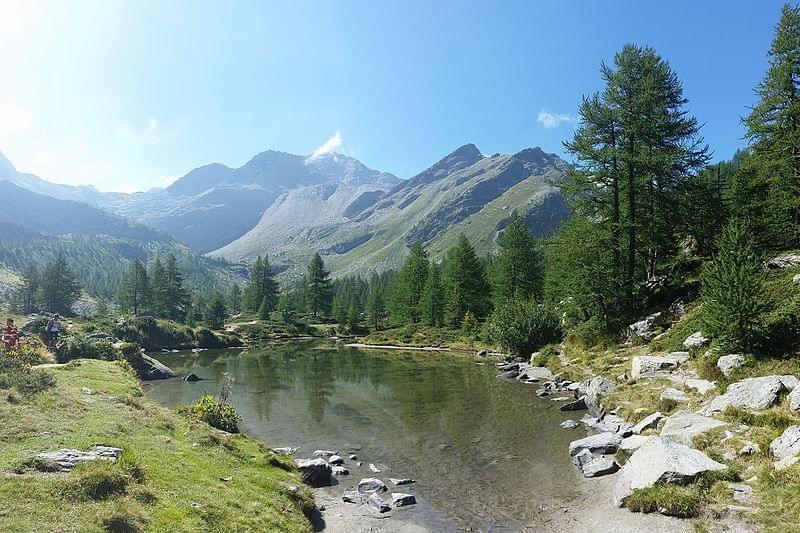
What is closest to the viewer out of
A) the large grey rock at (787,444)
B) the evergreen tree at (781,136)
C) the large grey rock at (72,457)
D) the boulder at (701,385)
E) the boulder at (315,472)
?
the large grey rock at (72,457)

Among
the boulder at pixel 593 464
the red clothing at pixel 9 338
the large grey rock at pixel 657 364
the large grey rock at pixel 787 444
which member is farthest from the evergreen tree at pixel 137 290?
the large grey rock at pixel 787 444

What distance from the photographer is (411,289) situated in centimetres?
10150

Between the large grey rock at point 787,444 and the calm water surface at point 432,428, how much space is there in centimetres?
617

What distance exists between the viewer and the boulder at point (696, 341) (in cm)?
2477

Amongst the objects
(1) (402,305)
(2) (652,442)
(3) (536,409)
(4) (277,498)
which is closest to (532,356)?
(3) (536,409)

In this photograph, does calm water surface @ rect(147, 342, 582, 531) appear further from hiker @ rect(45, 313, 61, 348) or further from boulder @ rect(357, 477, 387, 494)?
hiker @ rect(45, 313, 61, 348)

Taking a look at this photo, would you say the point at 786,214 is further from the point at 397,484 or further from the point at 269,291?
the point at 269,291

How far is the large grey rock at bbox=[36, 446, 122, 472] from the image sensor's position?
12.1m

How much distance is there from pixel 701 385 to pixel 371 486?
15.6 meters

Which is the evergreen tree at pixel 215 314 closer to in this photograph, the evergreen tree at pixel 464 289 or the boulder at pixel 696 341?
the evergreen tree at pixel 464 289

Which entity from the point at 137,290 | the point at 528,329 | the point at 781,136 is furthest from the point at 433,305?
the point at 137,290

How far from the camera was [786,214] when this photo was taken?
3588 cm

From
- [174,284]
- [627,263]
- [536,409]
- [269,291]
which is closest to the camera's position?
[536,409]

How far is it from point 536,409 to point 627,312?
15395mm
